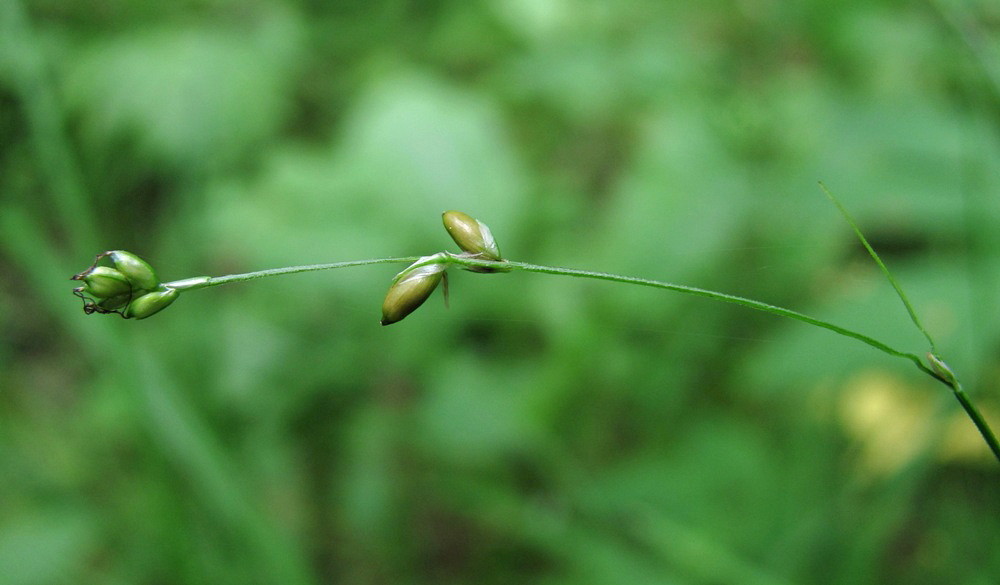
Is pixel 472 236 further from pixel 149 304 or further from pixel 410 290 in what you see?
pixel 149 304

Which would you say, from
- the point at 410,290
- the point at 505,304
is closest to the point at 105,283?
the point at 410,290

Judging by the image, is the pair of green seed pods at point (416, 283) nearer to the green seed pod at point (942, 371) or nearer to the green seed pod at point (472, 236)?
the green seed pod at point (472, 236)

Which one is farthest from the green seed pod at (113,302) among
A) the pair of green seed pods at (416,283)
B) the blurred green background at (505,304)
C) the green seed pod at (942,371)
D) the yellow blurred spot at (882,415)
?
the yellow blurred spot at (882,415)

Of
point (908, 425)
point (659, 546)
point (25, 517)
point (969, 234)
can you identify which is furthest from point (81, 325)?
point (908, 425)

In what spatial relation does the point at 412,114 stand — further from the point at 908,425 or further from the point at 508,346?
the point at 908,425

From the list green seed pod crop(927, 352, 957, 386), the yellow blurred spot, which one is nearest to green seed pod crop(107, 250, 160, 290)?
green seed pod crop(927, 352, 957, 386)

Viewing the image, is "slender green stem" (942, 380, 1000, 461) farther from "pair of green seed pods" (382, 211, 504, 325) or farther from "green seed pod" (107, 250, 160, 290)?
"green seed pod" (107, 250, 160, 290)
